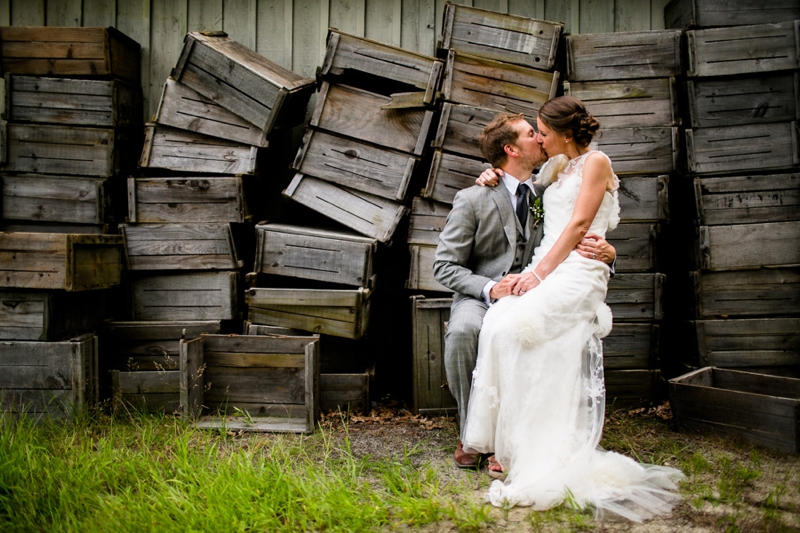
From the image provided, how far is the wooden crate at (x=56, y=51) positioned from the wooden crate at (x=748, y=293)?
462 centimetres

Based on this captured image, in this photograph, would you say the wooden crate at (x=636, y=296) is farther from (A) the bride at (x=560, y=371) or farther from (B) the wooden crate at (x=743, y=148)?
(A) the bride at (x=560, y=371)

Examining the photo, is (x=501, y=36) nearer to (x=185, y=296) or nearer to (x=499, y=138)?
(x=499, y=138)

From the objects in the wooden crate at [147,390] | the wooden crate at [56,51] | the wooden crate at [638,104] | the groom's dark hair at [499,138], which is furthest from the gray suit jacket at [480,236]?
the wooden crate at [56,51]

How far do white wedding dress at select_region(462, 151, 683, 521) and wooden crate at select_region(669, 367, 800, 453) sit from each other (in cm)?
81

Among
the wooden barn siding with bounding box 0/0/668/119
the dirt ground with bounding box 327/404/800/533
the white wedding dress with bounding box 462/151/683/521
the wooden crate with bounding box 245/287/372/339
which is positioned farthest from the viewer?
the wooden barn siding with bounding box 0/0/668/119

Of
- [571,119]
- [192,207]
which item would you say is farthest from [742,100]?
[192,207]

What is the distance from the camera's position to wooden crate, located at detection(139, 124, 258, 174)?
14.7 feet

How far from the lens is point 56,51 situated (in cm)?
457

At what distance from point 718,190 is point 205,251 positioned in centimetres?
367

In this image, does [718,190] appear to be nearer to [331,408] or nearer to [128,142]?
[331,408]

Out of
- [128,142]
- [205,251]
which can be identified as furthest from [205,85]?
[205,251]

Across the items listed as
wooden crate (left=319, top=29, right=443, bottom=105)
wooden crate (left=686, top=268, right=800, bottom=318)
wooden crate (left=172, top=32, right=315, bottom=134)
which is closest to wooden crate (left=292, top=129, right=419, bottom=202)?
wooden crate (left=172, top=32, right=315, bottom=134)

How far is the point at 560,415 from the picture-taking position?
9.93ft

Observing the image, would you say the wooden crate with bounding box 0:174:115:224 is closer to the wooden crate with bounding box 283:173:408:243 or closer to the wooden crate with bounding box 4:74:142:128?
the wooden crate with bounding box 4:74:142:128
